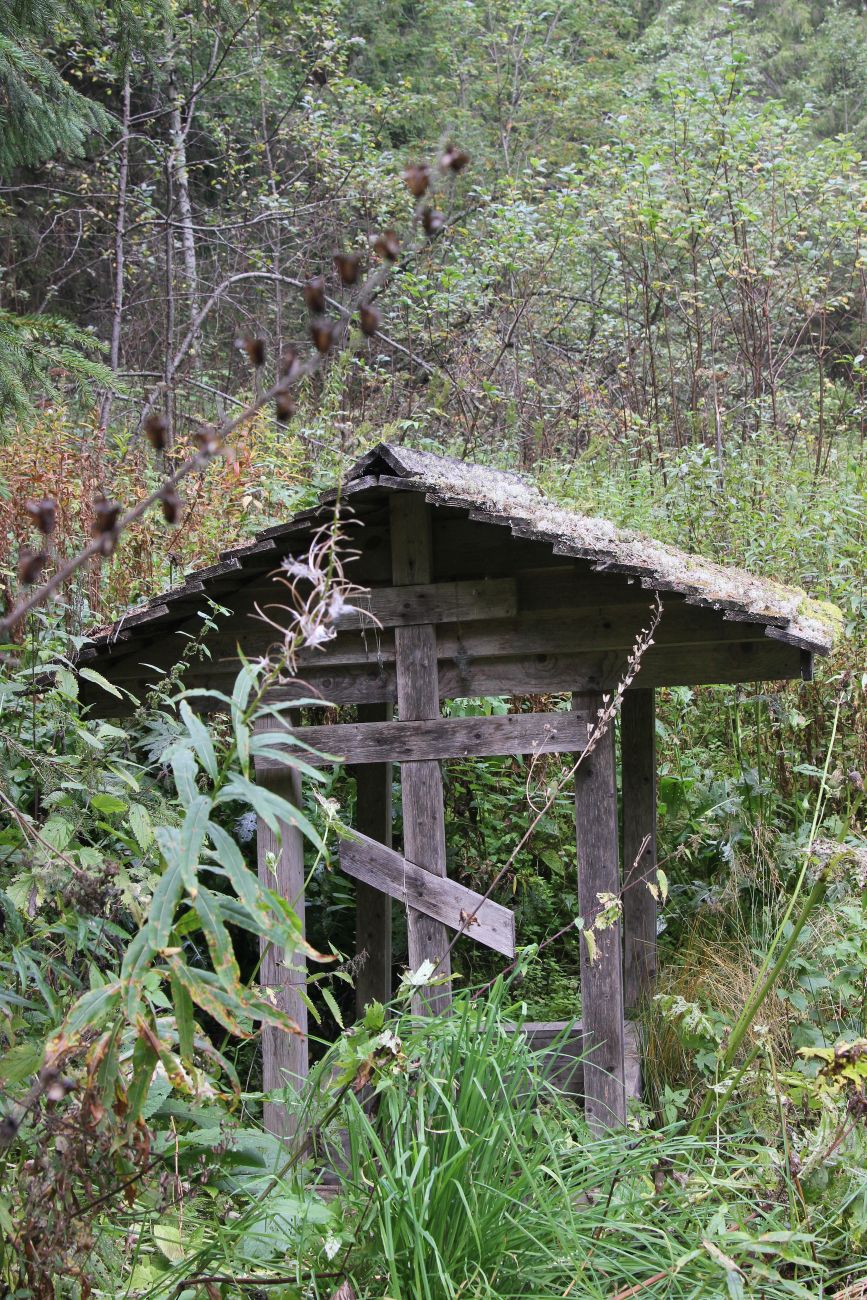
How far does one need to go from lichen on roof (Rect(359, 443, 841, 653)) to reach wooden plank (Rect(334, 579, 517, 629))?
39 centimetres

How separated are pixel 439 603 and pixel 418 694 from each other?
1.35ft

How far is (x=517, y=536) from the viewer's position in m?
4.71

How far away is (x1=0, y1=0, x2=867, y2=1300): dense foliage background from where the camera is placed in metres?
2.74

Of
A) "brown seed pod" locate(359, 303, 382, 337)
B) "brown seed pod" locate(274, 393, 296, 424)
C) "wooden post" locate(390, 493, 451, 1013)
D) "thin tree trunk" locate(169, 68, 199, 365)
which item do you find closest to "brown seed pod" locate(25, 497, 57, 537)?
"brown seed pod" locate(274, 393, 296, 424)

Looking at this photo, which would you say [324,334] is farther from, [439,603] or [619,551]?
[439,603]

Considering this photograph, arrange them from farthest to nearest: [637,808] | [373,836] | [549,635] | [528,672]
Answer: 1. [373,836]
2. [637,808]
3. [528,672]
4. [549,635]

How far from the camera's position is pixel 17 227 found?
14.6 m

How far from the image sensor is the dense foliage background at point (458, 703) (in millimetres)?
2740

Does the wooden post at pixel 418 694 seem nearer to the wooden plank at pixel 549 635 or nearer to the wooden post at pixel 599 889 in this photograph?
the wooden plank at pixel 549 635

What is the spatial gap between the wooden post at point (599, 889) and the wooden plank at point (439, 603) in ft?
1.84

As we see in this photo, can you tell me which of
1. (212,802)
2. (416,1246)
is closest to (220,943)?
(212,802)

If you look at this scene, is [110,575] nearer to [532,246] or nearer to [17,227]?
[532,246]

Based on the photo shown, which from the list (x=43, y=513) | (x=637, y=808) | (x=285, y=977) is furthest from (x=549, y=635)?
(x=43, y=513)

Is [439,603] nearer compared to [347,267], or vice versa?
[347,267]
